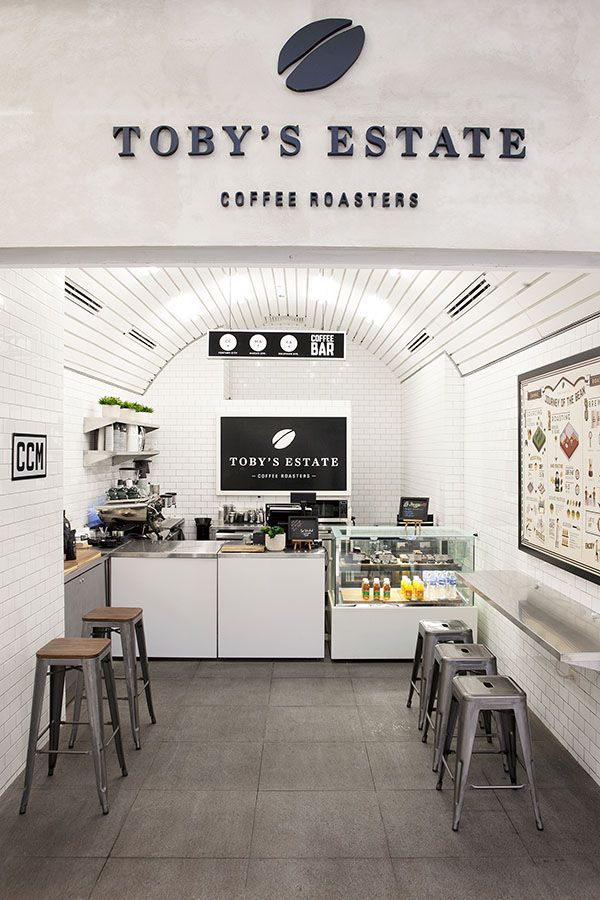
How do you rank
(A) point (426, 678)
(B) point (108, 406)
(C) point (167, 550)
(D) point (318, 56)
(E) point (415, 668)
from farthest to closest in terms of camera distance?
(B) point (108, 406), (C) point (167, 550), (E) point (415, 668), (A) point (426, 678), (D) point (318, 56)

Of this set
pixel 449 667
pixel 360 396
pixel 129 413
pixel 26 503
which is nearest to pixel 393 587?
pixel 449 667

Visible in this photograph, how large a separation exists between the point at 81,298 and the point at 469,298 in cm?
341

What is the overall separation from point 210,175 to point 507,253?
129 centimetres

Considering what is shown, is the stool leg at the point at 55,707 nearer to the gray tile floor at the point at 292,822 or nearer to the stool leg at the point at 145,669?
the gray tile floor at the point at 292,822

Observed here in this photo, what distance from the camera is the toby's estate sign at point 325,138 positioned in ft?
8.01

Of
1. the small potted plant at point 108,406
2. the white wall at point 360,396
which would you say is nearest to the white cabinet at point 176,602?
the small potted plant at point 108,406

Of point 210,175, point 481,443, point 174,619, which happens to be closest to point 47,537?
point 174,619

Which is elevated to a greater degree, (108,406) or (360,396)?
(360,396)

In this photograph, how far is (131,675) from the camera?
398 cm

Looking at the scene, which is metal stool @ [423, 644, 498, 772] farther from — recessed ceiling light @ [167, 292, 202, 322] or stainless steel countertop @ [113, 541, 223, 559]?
recessed ceiling light @ [167, 292, 202, 322]

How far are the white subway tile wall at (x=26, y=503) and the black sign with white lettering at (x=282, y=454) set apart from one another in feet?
16.0

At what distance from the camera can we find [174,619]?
5.55 m

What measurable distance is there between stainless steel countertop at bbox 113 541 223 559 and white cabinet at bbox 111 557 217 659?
7cm

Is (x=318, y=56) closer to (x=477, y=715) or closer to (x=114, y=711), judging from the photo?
(x=477, y=715)
